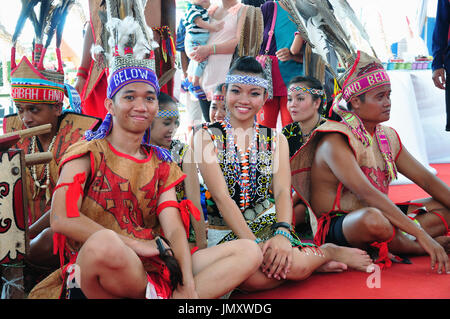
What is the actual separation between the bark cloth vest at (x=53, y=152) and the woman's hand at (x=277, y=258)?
1060mm

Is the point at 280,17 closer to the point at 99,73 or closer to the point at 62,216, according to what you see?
the point at 99,73

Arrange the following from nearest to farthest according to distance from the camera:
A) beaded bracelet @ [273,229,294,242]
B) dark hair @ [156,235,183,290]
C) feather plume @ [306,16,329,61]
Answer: dark hair @ [156,235,183,290]
beaded bracelet @ [273,229,294,242]
feather plume @ [306,16,329,61]

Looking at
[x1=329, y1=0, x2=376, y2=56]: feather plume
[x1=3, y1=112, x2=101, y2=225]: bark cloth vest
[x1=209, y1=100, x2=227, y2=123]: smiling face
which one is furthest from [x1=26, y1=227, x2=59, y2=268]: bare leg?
[x1=329, y1=0, x2=376, y2=56]: feather plume

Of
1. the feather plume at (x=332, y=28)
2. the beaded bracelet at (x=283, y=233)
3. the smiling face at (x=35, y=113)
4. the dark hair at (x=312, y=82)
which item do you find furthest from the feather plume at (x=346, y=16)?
the smiling face at (x=35, y=113)

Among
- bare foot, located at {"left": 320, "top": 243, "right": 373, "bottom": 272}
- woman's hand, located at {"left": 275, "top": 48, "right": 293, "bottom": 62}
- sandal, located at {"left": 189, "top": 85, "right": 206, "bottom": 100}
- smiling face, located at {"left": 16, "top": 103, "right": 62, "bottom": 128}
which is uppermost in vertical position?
woman's hand, located at {"left": 275, "top": 48, "right": 293, "bottom": 62}

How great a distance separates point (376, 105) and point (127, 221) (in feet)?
5.19

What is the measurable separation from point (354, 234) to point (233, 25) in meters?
2.24

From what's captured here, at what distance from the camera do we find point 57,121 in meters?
2.38

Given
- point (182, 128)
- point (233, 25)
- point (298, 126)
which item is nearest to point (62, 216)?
point (298, 126)

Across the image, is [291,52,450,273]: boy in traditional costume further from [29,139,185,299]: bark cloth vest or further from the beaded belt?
[29,139,185,299]: bark cloth vest

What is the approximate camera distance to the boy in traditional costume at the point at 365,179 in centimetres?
232

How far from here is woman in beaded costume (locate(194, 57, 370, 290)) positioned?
225cm

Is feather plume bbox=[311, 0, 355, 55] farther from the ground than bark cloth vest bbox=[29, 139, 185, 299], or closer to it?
farther from the ground

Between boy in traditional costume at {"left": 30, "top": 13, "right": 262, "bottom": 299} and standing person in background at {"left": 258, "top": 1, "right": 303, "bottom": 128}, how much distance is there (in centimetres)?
207
